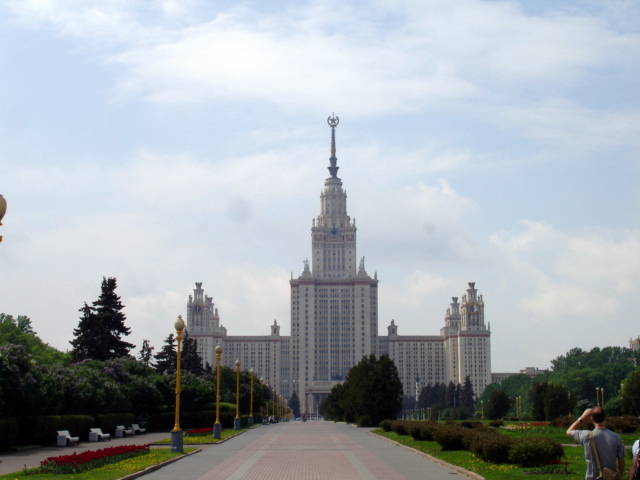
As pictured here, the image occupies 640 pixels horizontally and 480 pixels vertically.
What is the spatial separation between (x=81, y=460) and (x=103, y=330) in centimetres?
3909

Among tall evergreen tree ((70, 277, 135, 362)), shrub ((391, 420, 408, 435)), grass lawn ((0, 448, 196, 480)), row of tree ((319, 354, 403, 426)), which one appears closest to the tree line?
tall evergreen tree ((70, 277, 135, 362))

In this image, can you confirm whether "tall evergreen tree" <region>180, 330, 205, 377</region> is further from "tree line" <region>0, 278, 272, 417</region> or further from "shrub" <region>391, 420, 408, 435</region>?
"shrub" <region>391, 420, 408, 435</region>

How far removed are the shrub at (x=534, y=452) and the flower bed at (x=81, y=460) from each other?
11.6 metres

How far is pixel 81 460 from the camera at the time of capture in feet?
75.3

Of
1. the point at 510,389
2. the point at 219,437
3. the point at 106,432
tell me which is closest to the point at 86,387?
the point at 106,432

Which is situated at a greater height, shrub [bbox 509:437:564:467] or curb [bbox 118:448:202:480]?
shrub [bbox 509:437:564:467]

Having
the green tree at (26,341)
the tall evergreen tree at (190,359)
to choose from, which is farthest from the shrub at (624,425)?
the tall evergreen tree at (190,359)

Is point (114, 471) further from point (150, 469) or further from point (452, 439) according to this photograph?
point (452, 439)

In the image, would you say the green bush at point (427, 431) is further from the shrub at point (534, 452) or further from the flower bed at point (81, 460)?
the flower bed at point (81, 460)

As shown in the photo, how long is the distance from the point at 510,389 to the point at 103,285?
125 m

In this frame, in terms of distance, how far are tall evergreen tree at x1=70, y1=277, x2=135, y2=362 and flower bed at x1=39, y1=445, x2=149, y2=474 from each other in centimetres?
3417

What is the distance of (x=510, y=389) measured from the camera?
170m

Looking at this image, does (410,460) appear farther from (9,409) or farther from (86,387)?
(86,387)

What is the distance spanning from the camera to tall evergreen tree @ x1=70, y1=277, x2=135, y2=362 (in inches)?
2386
